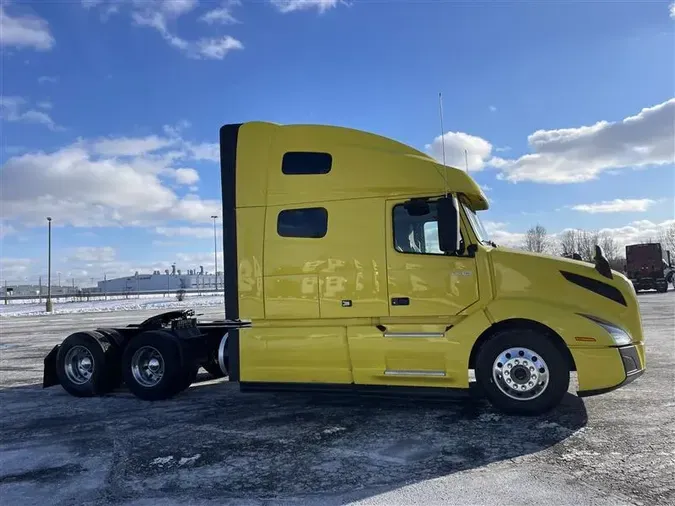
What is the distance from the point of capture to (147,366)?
7.89 m

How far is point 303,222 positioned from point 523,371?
3.17 m

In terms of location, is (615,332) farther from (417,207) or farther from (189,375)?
(189,375)

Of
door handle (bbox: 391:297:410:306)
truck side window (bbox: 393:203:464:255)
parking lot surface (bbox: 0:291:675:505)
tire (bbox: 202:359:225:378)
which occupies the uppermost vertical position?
truck side window (bbox: 393:203:464:255)

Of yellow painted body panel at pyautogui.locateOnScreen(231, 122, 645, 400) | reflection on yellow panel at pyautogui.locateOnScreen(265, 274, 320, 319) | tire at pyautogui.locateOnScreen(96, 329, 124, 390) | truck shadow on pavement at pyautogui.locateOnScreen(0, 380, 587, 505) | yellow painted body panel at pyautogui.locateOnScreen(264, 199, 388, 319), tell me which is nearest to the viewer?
truck shadow on pavement at pyautogui.locateOnScreen(0, 380, 587, 505)

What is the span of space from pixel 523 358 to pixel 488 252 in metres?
1.27

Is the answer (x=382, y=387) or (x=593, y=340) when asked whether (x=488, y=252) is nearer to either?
(x=593, y=340)

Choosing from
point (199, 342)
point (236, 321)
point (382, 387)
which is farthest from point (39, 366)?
point (382, 387)

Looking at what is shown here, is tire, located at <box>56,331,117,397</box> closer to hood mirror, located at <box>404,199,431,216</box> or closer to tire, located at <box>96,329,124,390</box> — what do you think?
tire, located at <box>96,329,124,390</box>

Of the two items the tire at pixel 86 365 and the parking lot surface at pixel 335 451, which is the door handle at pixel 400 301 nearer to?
the parking lot surface at pixel 335 451

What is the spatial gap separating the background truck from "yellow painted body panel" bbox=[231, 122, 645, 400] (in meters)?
31.6

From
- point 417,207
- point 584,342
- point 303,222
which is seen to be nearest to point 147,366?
point 303,222

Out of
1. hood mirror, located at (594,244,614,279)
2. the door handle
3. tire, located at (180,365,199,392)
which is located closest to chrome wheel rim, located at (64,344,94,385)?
tire, located at (180,365,199,392)

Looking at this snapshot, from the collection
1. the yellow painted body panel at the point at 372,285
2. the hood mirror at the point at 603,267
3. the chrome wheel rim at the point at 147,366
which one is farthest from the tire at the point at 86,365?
the hood mirror at the point at 603,267

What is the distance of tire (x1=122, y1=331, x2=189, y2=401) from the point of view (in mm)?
7559
